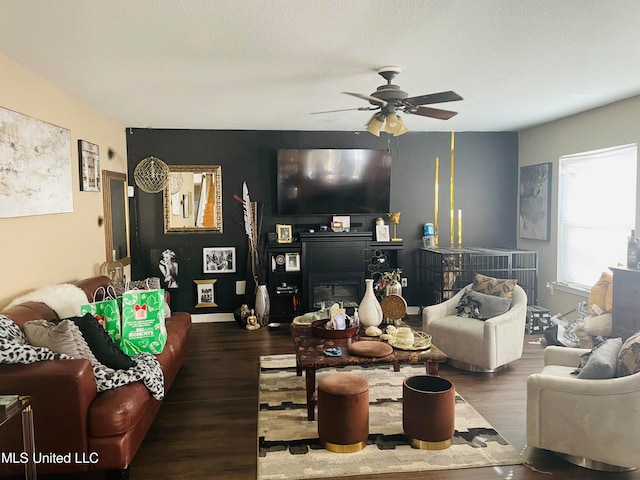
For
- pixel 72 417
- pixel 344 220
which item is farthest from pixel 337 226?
pixel 72 417

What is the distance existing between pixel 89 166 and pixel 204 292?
2.33 meters

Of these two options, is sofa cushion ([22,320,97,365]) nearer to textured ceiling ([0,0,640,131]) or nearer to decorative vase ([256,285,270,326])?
textured ceiling ([0,0,640,131])

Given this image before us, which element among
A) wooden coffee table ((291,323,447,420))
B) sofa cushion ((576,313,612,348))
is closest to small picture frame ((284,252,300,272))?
wooden coffee table ((291,323,447,420))

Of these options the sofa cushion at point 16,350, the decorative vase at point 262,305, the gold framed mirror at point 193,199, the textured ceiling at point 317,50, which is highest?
→ the textured ceiling at point 317,50

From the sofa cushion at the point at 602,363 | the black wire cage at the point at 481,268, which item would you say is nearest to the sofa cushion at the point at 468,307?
the black wire cage at the point at 481,268

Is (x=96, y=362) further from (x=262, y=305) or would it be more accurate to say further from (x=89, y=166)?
(x=262, y=305)

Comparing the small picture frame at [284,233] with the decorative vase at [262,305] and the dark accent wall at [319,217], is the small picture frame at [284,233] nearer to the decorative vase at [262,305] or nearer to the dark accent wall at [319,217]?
the dark accent wall at [319,217]

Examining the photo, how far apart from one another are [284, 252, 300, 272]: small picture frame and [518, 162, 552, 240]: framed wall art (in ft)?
10.2

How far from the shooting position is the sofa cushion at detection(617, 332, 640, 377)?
2680mm

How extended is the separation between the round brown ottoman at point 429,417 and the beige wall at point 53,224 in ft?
9.25

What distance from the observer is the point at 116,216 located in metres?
5.80

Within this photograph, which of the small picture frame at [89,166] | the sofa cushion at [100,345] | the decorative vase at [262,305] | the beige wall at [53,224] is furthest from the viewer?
the decorative vase at [262,305]

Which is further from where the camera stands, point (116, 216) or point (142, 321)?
point (116, 216)

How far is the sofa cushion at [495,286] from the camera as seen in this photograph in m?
4.82
